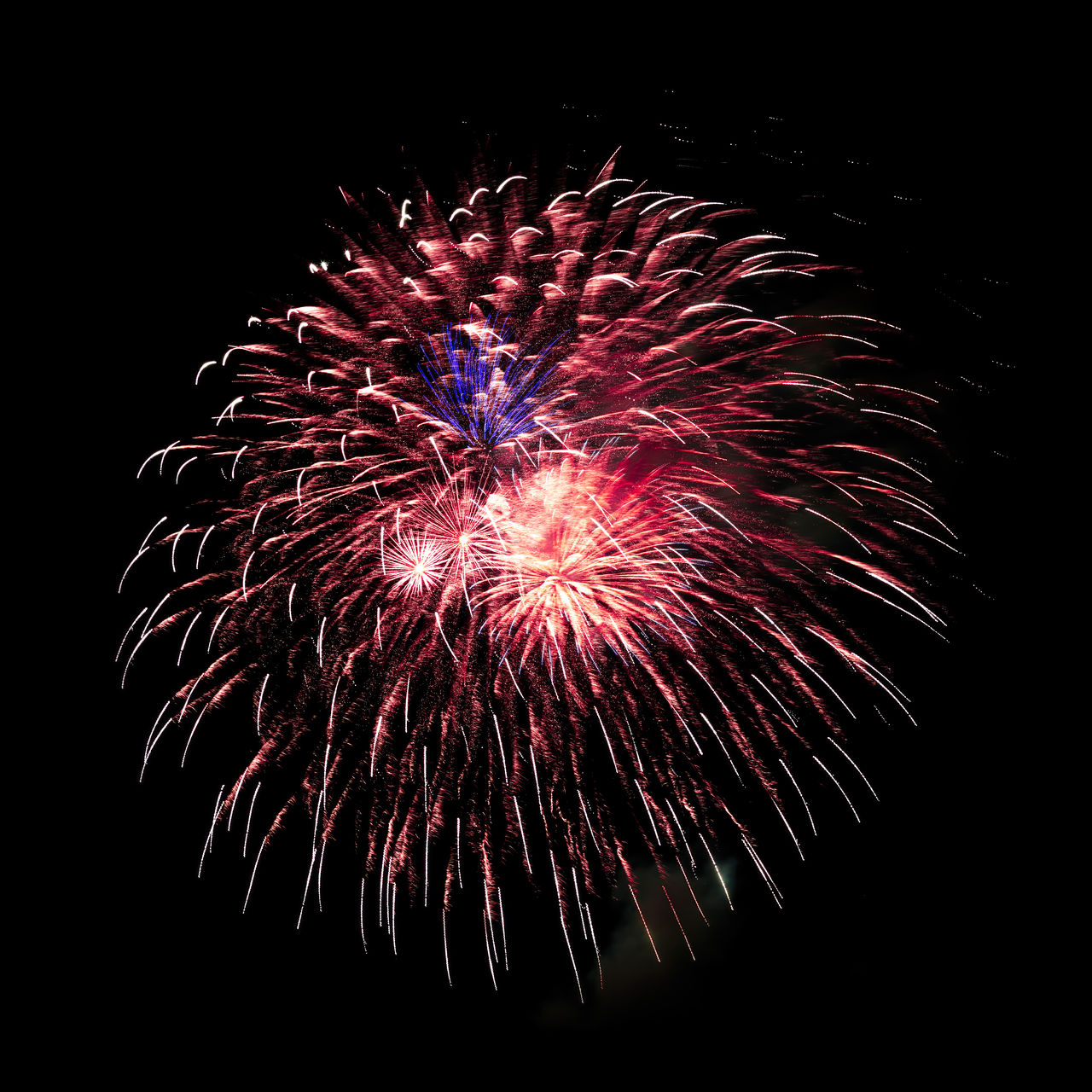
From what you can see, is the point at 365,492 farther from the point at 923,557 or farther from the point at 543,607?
the point at 923,557

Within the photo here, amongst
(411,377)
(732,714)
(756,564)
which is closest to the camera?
(411,377)

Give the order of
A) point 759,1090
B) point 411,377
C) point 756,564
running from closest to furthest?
1. point 411,377
2. point 756,564
3. point 759,1090

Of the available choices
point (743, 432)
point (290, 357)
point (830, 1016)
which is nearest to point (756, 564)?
point (743, 432)

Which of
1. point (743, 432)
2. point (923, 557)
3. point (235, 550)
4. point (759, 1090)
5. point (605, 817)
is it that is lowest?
point (759, 1090)

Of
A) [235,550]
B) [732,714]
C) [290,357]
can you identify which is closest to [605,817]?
[732,714]

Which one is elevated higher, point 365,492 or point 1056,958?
point 365,492

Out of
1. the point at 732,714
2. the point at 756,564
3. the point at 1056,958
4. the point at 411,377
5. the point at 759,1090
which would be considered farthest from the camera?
the point at 759,1090

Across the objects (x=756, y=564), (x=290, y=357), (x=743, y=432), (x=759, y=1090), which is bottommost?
(x=759, y=1090)

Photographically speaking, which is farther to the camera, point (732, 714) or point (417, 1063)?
point (417, 1063)

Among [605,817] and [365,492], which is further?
[605,817]
